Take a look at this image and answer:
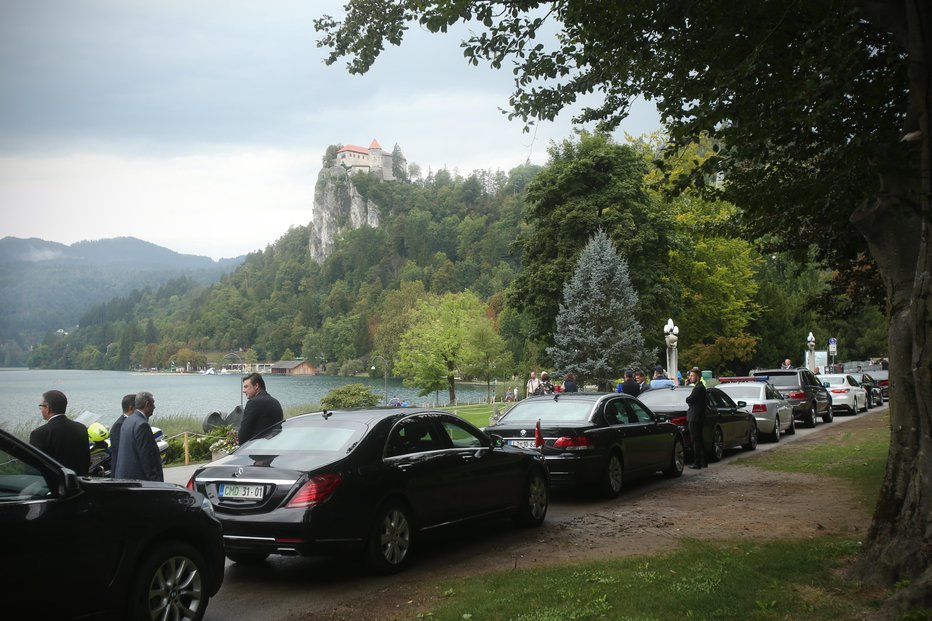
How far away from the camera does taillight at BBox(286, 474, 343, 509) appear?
285 inches

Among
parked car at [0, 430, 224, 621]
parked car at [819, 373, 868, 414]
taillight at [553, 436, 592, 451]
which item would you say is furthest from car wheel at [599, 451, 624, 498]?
parked car at [819, 373, 868, 414]

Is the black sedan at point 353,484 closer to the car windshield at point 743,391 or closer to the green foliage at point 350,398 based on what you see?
the car windshield at point 743,391

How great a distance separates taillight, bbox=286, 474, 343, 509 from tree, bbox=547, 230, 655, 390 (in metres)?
33.7

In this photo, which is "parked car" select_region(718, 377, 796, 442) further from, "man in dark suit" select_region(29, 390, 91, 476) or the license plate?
"man in dark suit" select_region(29, 390, 91, 476)

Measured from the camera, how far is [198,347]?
505 ft

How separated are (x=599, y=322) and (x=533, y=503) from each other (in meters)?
32.7

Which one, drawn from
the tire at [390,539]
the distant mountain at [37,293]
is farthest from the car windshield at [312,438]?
the distant mountain at [37,293]

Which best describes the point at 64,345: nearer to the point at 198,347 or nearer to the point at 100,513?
the point at 198,347

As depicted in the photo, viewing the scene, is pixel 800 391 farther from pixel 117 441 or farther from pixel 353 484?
pixel 117 441

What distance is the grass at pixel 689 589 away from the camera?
6082 millimetres

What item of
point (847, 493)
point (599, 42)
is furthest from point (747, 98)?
point (847, 493)

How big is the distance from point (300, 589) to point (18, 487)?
10.6 feet

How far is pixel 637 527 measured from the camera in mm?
9992

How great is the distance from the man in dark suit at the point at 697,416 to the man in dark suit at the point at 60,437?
11.2 metres
